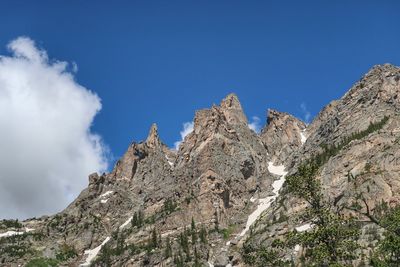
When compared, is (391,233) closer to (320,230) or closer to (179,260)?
(320,230)

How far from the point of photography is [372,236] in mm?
131750

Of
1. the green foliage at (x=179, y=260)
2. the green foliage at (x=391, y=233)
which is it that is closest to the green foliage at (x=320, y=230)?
the green foliage at (x=391, y=233)

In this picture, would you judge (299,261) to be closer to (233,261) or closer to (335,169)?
(233,261)

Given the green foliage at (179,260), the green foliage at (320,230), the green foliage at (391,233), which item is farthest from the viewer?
the green foliage at (179,260)

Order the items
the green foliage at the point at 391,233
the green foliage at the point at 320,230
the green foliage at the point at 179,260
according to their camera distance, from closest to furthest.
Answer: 1. the green foliage at the point at 391,233
2. the green foliage at the point at 320,230
3. the green foliage at the point at 179,260

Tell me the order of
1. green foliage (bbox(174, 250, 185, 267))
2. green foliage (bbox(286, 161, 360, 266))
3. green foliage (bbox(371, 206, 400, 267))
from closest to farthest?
green foliage (bbox(371, 206, 400, 267)), green foliage (bbox(286, 161, 360, 266)), green foliage (bbox(174, 250, 185, 267))

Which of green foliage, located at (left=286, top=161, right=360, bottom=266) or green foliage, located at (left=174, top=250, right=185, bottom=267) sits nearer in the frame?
green foliage, located at (left=286, top=161, right=360, bottom=266)

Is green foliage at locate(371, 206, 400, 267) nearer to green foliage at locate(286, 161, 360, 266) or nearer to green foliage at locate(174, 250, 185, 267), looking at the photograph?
green foliage at locate(286, 161, 360, 266)

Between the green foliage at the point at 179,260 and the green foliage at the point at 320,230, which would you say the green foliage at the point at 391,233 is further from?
the green foliage at the point at 179,260

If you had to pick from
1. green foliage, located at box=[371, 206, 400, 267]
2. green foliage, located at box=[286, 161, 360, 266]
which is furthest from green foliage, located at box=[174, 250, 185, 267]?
green foliage, located at box=[286, 161, 360, 266]

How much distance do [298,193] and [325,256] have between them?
21.9 feet

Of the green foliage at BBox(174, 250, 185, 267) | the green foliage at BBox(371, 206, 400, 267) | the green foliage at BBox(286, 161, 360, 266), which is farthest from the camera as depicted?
the green foliage at BBox(174, 250, 185, 267)

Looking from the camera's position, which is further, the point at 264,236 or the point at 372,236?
the point at 264,236

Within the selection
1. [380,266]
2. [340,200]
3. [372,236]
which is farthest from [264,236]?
[380,266]
